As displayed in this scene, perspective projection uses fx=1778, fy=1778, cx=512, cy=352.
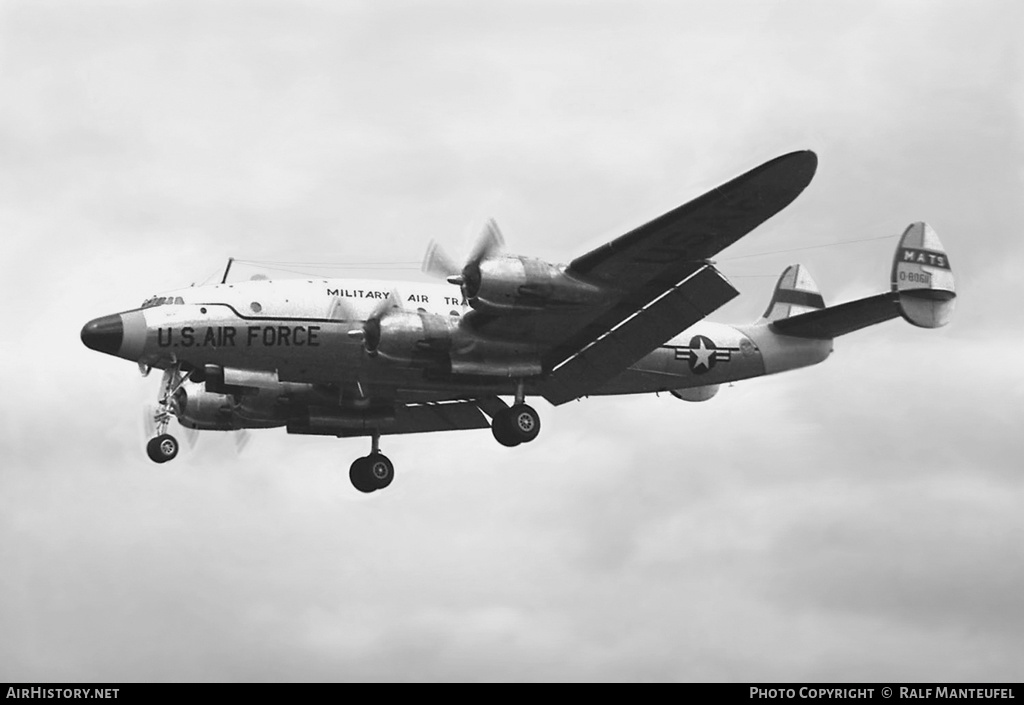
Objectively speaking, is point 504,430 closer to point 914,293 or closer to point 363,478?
point 363,478

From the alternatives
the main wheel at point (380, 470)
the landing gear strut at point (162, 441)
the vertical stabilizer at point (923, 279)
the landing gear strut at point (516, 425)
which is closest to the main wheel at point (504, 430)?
the landing gear strut at point (516, 425)

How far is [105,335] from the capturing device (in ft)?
115

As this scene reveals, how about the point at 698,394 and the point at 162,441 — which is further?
the point at 698,394

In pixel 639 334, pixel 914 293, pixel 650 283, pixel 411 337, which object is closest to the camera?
pixel 650 283

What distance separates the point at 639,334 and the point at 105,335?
10.6 m

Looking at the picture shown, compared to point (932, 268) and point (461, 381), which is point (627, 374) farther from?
point (932, 268)

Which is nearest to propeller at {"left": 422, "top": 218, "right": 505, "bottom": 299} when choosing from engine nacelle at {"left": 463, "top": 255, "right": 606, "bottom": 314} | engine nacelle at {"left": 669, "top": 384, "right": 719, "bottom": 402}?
engine nacelle at {"left": 463, "top": 255, "right": 606, "bottom": 314}

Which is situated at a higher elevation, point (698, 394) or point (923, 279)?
point (923, 279)

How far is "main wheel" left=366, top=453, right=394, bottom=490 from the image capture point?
39688 millimetres

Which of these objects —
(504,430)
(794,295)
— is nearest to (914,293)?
(794,295)

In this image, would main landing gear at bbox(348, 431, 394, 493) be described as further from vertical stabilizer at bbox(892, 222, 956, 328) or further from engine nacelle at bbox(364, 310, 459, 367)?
vertical stabilizer at bbox(892, 222, 956, 328)

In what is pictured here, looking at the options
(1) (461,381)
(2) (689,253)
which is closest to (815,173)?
(2) (689,253)

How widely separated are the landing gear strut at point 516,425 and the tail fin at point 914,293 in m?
7.61

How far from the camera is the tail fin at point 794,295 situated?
41219mm
